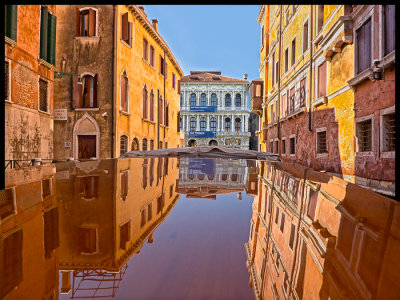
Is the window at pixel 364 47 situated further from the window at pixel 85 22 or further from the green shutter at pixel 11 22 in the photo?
the window at pixel 85 22

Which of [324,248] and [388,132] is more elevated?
[388,132]

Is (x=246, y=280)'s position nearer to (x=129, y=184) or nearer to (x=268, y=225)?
(x=268, y=225)

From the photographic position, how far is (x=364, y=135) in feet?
22.6

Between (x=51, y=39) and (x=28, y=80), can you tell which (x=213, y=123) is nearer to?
(x=51, y=39)

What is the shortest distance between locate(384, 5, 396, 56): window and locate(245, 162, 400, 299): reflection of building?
569 cm

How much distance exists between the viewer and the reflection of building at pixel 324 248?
646 mm

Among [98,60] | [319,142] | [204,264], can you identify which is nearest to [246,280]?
[204,264]

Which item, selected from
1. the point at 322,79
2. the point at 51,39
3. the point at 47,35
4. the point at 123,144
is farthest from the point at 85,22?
the point at 322,79

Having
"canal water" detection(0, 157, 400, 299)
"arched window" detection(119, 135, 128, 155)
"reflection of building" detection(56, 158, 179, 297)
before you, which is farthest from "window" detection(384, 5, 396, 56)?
"arched window" detection(119, 135, 128, 155)

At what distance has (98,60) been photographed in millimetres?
11516

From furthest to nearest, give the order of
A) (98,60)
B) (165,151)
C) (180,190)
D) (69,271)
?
1. (98,60)
2. (165,151)
3. (180,190)
4. (69,271)

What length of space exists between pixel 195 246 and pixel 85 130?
39.0 feet

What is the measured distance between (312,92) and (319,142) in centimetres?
219

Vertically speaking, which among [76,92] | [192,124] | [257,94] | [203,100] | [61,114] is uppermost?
[203,100]
